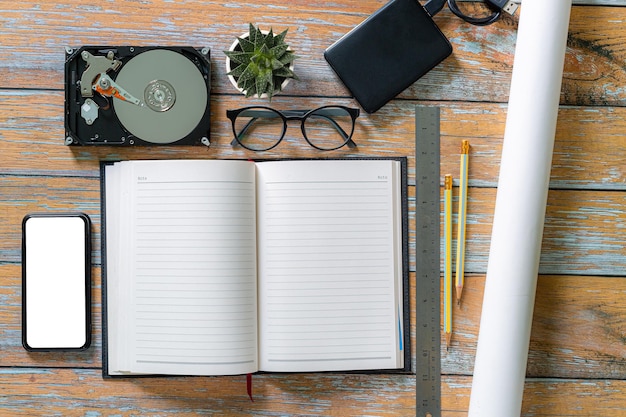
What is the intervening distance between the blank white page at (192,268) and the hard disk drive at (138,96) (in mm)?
62

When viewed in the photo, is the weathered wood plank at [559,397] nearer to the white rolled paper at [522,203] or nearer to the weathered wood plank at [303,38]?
the white rolled paper at [522,203]

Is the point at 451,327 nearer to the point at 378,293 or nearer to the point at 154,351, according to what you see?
the point at 378,293

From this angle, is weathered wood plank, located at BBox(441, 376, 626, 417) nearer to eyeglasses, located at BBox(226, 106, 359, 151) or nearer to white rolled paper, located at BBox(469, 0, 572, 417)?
white rolled paper, located at BBox(469, 0, 572, 417)

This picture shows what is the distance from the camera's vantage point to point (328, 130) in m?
0.97

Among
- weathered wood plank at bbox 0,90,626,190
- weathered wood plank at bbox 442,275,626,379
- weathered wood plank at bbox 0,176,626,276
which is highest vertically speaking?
weathered wood plank at bbox 0,90,626,190

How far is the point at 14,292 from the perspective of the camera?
3.11 feet

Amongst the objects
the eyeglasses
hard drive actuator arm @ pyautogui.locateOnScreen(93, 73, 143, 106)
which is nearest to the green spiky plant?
the eyeglasses

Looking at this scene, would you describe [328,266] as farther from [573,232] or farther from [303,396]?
[573,232]

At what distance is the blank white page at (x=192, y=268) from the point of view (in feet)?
2.98

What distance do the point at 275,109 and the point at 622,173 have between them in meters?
0.58

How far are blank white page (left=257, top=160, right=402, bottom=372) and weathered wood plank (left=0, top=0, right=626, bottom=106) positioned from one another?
0.15 meters

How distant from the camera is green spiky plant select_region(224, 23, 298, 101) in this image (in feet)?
2.93

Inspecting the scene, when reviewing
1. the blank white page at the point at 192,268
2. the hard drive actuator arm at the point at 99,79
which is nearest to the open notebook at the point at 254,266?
the blank white page at the point at 192,268

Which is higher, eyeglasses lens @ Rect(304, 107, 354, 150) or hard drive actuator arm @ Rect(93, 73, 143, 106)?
hard drive actuator arm @ Rect(93, 73, 143, 106)
